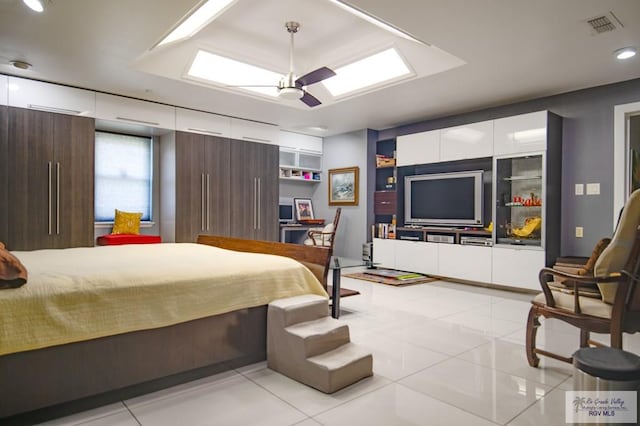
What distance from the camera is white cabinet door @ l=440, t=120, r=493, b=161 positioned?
203 inches

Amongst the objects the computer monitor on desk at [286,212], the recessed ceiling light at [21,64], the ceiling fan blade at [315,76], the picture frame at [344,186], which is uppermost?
the recessed ceiling light at [21,64]

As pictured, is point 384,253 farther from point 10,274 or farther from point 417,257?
point 10,274

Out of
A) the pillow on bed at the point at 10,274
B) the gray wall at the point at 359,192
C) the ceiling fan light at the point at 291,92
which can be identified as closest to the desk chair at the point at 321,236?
the gray wall at the point at 359,192

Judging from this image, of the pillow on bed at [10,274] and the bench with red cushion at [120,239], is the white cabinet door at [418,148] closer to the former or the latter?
the bench with red cushion at [120,239]

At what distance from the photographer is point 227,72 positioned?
4770 millimetres

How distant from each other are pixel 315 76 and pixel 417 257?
139 inches

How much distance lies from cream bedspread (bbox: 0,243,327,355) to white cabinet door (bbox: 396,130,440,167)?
12.5ft

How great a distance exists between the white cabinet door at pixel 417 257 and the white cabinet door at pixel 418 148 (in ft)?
4.34

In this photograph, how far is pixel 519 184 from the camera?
502 cm

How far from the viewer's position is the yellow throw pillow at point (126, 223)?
5324 millimetres

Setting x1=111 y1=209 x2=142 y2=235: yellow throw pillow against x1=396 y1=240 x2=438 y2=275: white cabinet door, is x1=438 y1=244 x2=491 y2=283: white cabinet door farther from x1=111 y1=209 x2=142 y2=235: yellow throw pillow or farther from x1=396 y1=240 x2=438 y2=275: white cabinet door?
x1=111 y1=209 x2=142 y2=235: yellow throw pillow

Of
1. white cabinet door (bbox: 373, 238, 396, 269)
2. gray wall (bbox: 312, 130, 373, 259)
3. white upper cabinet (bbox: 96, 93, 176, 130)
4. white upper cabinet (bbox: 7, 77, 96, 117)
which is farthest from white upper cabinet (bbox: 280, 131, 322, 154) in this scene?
white upper cabinet (bbox: 7, 77, 96, 117)

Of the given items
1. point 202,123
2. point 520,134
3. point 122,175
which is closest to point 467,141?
point 520,134

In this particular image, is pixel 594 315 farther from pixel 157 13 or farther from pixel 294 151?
pixel 294 151
